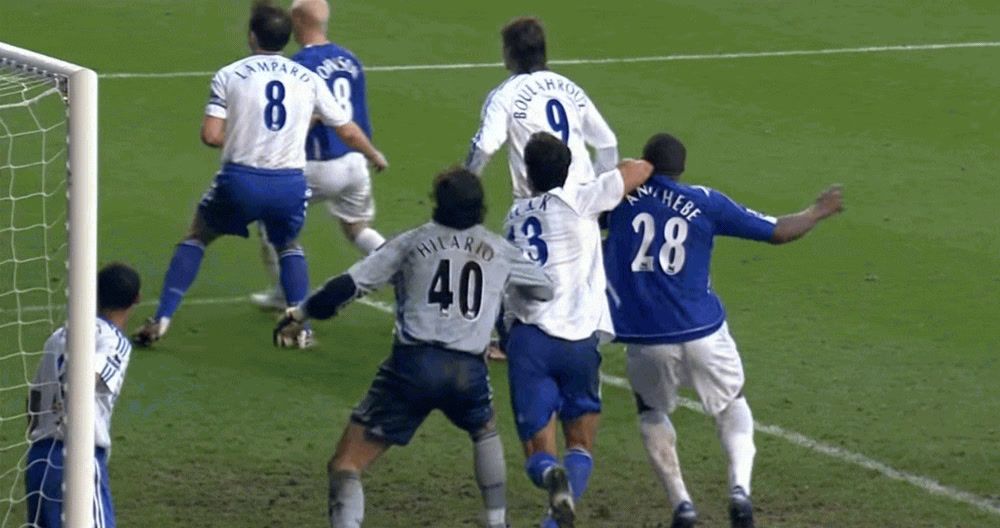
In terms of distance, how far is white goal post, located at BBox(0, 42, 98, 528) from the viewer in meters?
6.48

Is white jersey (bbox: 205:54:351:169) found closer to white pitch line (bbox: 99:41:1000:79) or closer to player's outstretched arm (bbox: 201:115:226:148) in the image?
player's outstretched arm (bbox: 201:115:226:148)

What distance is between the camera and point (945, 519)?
897 centimetres

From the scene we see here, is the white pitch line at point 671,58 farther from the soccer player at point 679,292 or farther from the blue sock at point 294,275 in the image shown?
the soccer player at point 679,292

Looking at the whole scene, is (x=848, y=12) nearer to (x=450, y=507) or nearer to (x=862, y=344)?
→ (x=862, y=344)

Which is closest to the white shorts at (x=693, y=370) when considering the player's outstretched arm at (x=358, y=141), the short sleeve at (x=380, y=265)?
the short sleeve at (x=380, y=265)

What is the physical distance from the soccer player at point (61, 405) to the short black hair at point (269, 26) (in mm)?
3826

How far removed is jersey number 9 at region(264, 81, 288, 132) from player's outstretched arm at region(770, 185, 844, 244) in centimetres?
331

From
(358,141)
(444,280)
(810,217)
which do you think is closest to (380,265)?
(444,280)

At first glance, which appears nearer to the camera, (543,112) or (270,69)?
(543,112)

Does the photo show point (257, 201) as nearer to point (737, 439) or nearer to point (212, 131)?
point (212, 131)

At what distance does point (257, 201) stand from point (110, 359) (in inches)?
151

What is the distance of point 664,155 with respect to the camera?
8703 mm

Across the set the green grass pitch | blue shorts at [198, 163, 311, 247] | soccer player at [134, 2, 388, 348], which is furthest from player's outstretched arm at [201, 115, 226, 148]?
the green grass pitch

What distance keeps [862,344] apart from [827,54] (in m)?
6.99
